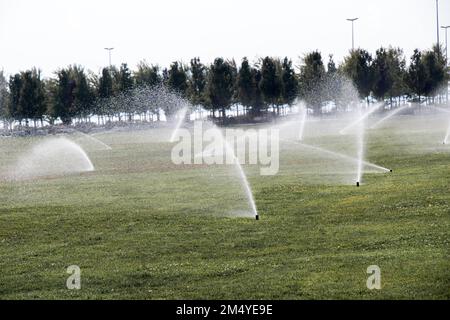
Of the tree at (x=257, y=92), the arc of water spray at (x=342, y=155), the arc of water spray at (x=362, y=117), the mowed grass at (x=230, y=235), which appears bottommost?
the mowed grass at (x=230, y=235)

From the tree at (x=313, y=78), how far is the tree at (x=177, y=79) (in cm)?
1629

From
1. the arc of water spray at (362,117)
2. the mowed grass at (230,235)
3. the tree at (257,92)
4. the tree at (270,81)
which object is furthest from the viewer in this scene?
the tree at (257,92)

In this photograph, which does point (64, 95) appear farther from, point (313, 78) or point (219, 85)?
point (313, 78)

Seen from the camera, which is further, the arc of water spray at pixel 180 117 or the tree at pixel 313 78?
the arc of water spray at pixel 180 117

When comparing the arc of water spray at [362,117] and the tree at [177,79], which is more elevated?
the tree at [177,79]

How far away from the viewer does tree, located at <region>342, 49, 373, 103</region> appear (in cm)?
9044

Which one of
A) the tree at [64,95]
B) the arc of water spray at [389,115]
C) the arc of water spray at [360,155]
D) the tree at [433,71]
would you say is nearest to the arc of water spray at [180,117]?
the tree at [64,95]

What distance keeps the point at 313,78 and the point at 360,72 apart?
20.5 feet

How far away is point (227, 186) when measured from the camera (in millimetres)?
37000

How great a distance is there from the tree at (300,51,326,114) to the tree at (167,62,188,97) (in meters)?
16.3

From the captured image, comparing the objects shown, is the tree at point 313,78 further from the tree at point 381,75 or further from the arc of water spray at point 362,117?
the tree at point 381,75

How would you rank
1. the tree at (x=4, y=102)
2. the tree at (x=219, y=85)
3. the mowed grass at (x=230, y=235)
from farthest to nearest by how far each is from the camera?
the tree at (x=4, y=102) < the tree at (x=219, y=85) < the mowed grass at (x=230, y=235)

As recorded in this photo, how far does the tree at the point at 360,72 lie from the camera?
297 ft
